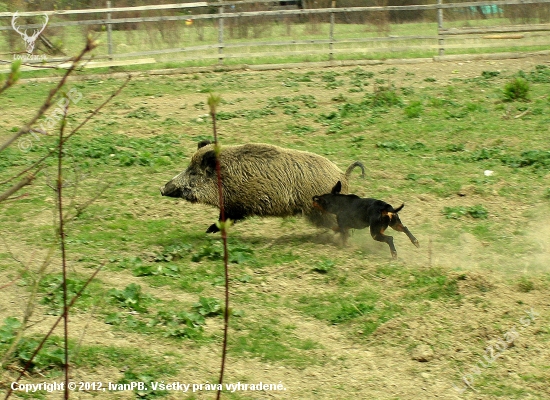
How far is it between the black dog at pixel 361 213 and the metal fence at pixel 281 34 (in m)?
13.3

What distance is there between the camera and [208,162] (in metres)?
8.83

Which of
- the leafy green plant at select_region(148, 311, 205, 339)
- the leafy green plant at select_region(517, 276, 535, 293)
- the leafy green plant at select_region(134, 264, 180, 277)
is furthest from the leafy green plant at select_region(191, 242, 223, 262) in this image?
the leafy green plant at select_region(517, 276, 535, 293)

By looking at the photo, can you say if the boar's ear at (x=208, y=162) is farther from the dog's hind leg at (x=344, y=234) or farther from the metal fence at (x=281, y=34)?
the metal fence at (x=281, y=34)

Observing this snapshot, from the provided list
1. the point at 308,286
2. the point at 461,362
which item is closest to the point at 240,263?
the point at 308,286

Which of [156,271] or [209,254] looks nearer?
[156,271]

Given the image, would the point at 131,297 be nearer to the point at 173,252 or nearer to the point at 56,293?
the point at 56,293

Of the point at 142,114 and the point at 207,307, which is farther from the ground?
the point at 142,114

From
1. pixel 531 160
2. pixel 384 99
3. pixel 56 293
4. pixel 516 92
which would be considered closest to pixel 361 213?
pixel 56 293

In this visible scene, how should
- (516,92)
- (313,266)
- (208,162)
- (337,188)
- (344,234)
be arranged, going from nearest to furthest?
(313,266), (344,234), (337,188), (208,162), (516,92)

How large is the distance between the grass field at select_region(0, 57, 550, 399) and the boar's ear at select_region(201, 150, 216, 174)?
80 centimetres

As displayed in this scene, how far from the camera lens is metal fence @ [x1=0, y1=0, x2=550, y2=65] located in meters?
21.4

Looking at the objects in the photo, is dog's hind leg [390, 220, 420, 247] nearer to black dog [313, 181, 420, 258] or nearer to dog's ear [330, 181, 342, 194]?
Answer: black dog [313, 181, 420, 258]

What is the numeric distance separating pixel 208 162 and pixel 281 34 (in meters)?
16.8

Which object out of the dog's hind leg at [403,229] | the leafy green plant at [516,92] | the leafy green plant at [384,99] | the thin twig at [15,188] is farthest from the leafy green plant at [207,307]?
the leafy green plant at [516,92]
